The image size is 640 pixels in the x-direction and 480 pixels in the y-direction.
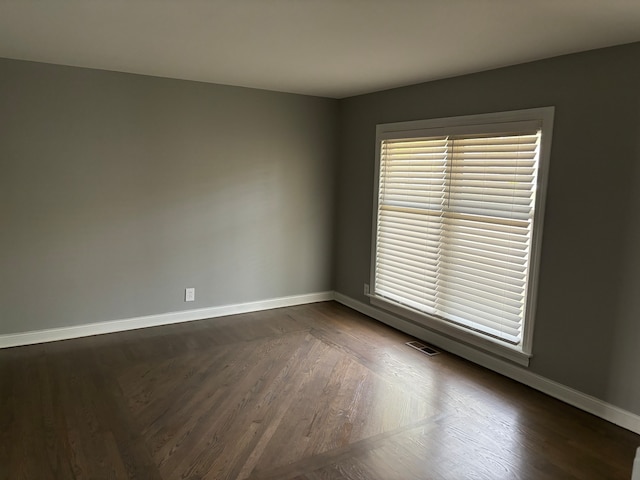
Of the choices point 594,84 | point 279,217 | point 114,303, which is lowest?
point 114,303

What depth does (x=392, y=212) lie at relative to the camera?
4.45 m

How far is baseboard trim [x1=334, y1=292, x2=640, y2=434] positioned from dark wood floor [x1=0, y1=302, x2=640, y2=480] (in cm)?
6

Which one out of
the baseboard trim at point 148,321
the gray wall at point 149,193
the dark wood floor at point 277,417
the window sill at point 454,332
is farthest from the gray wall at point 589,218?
the baseboard trim at point 148,321

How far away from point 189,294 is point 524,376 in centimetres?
295

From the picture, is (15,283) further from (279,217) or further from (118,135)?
(279,217)

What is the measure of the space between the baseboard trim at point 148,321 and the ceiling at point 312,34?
7.02 feet

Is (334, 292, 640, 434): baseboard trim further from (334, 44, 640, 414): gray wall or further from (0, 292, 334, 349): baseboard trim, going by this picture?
(0, 292, 334, 349): baseboard trim

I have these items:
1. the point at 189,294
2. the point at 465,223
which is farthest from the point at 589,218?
the point at 189,294

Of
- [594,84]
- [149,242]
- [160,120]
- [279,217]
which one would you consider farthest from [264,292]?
[594,84]

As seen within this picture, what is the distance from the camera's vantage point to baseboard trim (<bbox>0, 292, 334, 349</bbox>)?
3.78m

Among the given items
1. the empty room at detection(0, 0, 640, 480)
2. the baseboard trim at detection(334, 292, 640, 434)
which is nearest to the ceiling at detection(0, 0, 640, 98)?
the empty room at detection(0, 0, 640, 480)

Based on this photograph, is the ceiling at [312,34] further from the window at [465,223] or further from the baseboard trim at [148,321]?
the baseboard trim at [148,321]

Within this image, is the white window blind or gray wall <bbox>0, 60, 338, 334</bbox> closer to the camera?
the white window blind

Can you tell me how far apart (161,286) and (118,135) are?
1376mm
